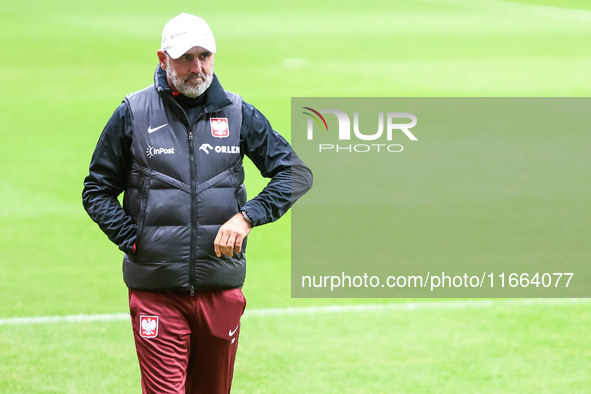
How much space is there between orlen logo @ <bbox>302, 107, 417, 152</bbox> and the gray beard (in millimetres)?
11111

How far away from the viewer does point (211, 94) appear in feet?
16.6

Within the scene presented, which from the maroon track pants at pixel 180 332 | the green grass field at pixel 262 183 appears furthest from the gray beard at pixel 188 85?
the green grass field at pixel 262 183

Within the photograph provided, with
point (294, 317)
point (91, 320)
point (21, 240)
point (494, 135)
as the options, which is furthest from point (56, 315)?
point (494, 135)

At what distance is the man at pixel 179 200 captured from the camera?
16.3ft

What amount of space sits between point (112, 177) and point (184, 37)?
73 centimetres

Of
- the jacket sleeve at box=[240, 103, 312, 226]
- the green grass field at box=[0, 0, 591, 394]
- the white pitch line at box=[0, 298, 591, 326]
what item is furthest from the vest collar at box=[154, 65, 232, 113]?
the white pitch line at box=[0, 298, 591, 326]

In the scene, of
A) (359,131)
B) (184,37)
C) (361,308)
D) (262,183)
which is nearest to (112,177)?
(184,37)

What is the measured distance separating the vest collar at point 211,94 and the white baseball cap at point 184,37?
0.17m

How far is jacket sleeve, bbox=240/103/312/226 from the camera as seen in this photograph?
5.15m

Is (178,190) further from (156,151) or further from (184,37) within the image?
(184,37)

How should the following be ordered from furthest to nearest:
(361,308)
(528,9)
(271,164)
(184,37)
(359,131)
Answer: (528,9) < (359,131) < (361,308) < (271,164) < (184,37)

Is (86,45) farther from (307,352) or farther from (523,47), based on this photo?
(307,352)

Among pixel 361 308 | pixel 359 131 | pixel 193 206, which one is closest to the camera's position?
pixel 193 206

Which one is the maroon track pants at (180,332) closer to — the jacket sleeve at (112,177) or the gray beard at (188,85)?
the jacket sleeve at (112,177)
